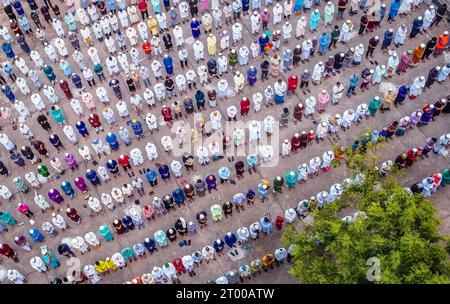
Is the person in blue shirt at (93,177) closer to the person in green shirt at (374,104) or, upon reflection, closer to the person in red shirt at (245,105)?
the person in red shirt at (245,105)

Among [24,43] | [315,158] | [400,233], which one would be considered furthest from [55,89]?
[400,233]

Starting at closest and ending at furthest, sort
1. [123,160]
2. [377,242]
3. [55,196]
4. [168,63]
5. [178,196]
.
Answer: [377,242] < [178,196] < [55,196] < [123,160] < [168,63]

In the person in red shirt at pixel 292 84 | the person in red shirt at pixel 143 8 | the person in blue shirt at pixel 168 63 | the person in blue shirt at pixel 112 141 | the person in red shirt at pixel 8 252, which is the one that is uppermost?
the person in red shirt at pixel 143 8

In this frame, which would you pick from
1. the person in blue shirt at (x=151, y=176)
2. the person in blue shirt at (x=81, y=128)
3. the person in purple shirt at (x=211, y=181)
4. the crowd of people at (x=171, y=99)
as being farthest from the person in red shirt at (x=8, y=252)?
the person in purple shirt at (x=211, y=181)

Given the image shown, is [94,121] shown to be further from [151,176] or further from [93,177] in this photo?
[151,176]

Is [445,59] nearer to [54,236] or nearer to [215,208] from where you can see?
[215,208]

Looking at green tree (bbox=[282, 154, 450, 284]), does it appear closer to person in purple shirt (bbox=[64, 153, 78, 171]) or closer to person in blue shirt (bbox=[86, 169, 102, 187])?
person in blue shirt (bbox=[86, 169, 102, 187])

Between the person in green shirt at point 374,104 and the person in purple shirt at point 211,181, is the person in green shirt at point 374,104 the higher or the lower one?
the higher one

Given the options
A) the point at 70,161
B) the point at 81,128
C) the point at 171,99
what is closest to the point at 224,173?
the point at 171,99
